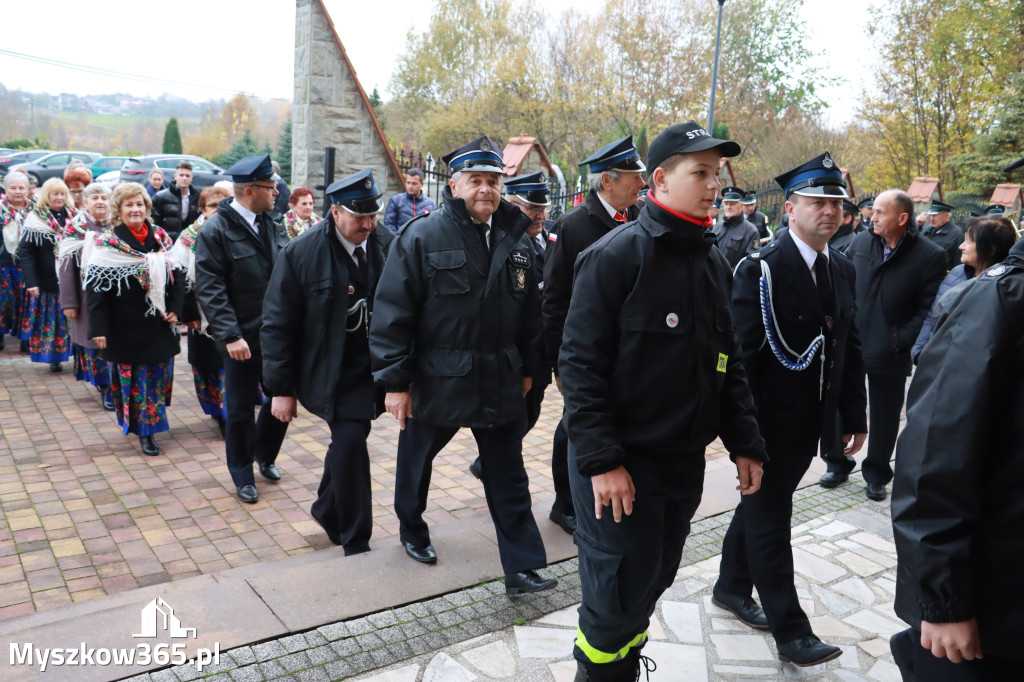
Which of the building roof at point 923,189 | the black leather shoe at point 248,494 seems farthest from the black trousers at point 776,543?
the building roof at point 923,189

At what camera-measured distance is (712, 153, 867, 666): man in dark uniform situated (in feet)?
11.3

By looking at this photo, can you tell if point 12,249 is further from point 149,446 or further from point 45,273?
point 149,446

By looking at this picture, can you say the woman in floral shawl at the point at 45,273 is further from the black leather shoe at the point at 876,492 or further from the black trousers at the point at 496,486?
the black leather shoe at the point at 876,492

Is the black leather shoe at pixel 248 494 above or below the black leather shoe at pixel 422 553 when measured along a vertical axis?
below

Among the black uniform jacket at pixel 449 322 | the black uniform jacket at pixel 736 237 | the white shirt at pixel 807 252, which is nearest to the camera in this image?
the white shirt at pixel 807 252

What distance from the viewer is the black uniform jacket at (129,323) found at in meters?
6.04

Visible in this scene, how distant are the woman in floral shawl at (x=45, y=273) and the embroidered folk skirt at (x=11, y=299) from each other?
70cm

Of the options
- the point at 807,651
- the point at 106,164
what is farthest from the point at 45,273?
the point at 106,164

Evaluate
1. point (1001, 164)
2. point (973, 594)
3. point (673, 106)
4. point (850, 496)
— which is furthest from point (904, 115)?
point (973, 594)

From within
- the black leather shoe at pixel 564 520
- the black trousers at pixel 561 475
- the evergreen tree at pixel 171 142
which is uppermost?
the evergreen tree at pixel 171 142

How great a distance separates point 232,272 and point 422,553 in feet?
7.71

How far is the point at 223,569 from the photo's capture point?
4336 mm

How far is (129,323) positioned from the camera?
6.12 metres

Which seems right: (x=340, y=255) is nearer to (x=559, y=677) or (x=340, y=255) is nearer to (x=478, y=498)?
(x=478, y=498)
